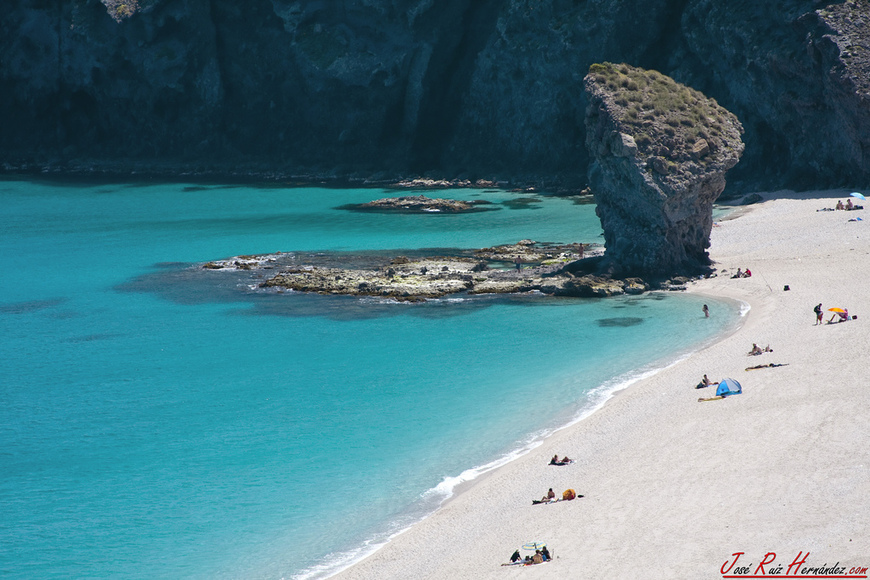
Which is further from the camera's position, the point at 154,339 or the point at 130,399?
the point at 154,339

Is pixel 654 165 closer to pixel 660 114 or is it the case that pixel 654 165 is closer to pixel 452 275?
pixel 660 114

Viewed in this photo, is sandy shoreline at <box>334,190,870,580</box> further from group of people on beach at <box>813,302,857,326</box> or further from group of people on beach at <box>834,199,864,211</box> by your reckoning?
group of people on beach at <box>834,199,864,211</box>

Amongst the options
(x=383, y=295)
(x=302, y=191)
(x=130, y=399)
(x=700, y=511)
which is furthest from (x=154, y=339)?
(x=302, y=191)

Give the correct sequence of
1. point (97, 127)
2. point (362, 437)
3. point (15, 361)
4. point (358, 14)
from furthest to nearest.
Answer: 1. point (97, 127)
2. point (358, 14)
3. point (15, 361)
4. point (362, 437)

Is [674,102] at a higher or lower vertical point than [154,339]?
higher

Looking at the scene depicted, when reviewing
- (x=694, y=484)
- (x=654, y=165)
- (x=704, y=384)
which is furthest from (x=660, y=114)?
(x=694, y=484)

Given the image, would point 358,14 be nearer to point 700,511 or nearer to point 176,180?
point 176,180
